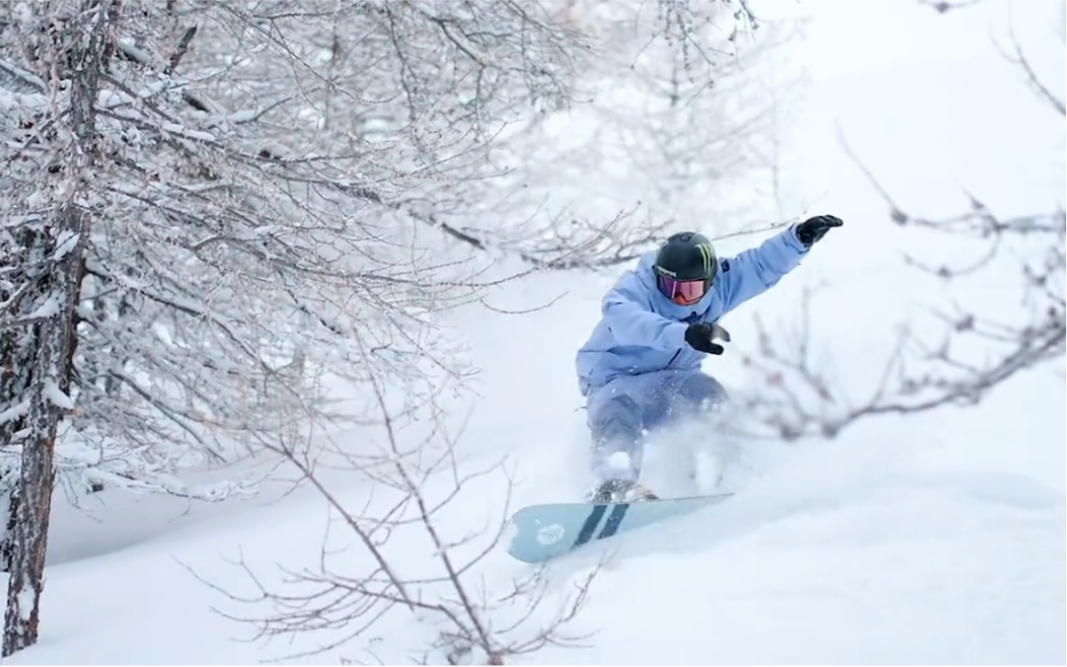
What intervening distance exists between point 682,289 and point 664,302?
136 millimetres

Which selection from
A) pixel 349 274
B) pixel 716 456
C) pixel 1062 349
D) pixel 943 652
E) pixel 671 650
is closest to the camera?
pixel 1062 349

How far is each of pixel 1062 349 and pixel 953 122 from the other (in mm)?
18918

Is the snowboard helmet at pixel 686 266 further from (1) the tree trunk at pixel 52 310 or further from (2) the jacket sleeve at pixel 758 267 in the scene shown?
(1) the tree trunk at pixel 52 310

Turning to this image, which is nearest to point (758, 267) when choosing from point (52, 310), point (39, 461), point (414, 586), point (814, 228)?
point (814, 228)

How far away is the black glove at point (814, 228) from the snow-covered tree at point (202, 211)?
1.86m

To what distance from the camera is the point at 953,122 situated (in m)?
19.2

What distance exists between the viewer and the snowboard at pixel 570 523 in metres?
4.51

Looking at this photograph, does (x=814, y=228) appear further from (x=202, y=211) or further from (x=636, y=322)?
(x=202, y=211)

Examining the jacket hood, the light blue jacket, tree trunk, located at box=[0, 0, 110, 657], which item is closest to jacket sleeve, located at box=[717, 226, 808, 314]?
the light blue jacket

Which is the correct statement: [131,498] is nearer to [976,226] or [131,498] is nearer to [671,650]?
[671,650]

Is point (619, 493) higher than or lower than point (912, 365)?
higher

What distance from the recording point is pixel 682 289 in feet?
16.5

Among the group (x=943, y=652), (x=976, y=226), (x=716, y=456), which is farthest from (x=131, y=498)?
(x=976, y=226)

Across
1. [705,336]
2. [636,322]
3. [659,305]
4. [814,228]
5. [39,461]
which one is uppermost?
[814,228]
